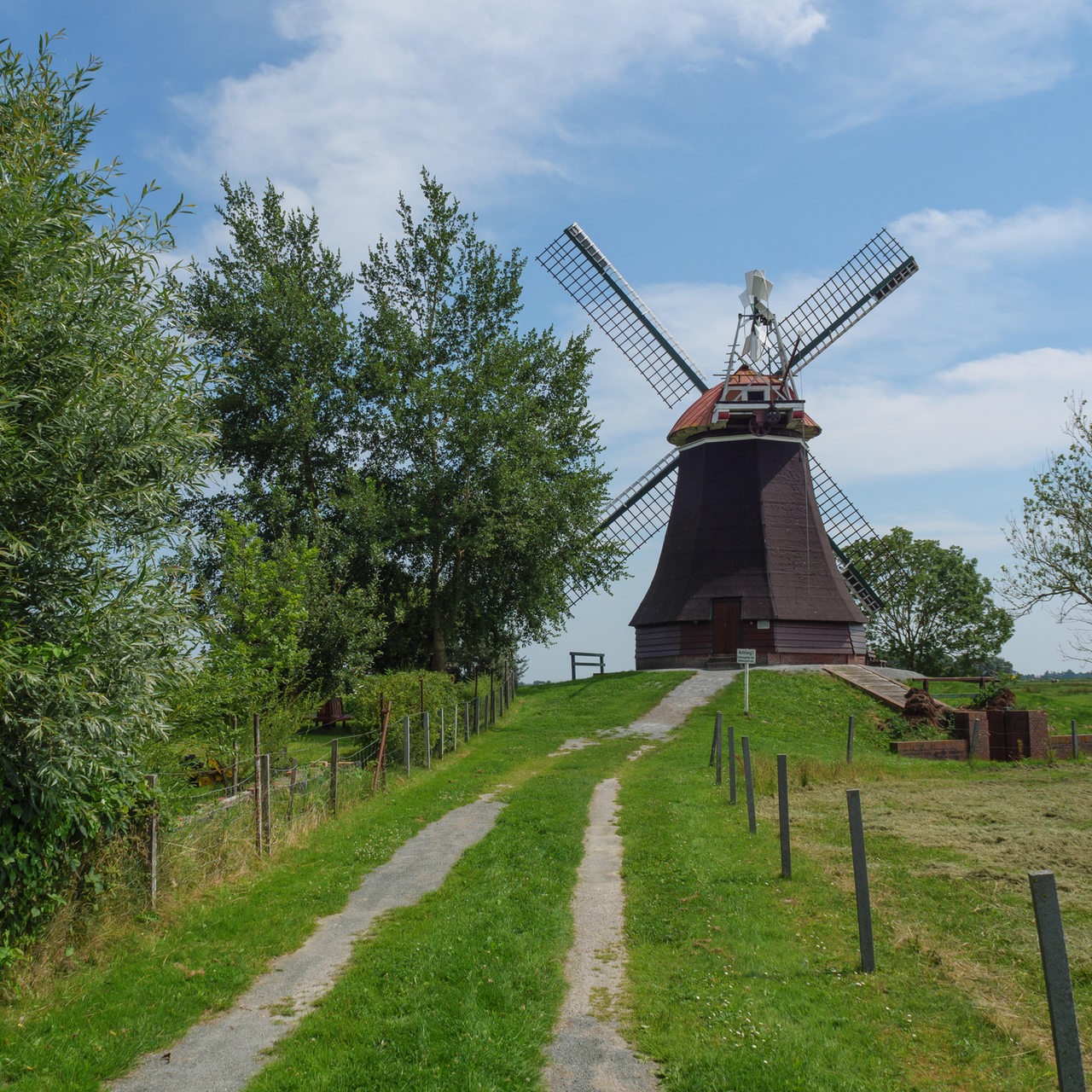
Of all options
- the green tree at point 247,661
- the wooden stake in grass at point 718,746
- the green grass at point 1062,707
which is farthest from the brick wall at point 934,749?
the green tree at point 247,661

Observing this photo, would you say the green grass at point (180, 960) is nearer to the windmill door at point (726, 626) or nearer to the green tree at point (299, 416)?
the green tree at point (299, 416)

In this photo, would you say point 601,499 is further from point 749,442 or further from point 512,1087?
point 512,1087

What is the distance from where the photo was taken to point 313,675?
98.4 ft

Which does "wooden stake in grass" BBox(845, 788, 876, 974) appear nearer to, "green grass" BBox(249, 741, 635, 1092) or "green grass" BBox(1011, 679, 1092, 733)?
"green grass" BBox(249, 741, 635, 1092)

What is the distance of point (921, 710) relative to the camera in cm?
2997

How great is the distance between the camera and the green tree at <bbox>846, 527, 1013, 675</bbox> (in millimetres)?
59969

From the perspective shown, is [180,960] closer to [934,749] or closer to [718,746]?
[718,746]

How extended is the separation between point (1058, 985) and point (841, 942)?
388cm

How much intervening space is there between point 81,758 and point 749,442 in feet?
112

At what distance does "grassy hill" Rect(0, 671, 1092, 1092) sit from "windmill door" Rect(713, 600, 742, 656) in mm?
21145

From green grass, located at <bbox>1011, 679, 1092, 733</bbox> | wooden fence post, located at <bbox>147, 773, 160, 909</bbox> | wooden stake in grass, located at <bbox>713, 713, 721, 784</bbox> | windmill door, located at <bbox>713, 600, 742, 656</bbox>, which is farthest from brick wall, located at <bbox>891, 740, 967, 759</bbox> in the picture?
wooden fence post, located at <bbox>147, 773, 160, 909</bbox>

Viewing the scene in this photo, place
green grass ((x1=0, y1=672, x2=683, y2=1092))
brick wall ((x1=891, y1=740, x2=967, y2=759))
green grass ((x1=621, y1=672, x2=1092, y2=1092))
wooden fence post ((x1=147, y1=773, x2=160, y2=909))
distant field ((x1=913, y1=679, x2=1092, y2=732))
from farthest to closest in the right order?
distant field ((x1=913, y1=679, x2=1092, y2=732)) < brick wall ((x1=891, y1=740, x2=967, y2=759)) < wooden fence post ((x1=147, y1=773, x2=160, y2=909)) < green grass ((x1=0, y1=672, x2=683, y2=1092)) < green grass ((x1=621, y1=672, x2=1092, y2=1092))

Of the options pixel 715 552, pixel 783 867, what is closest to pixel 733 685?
pixel 715 552

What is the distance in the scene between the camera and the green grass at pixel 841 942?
6.50 metres
